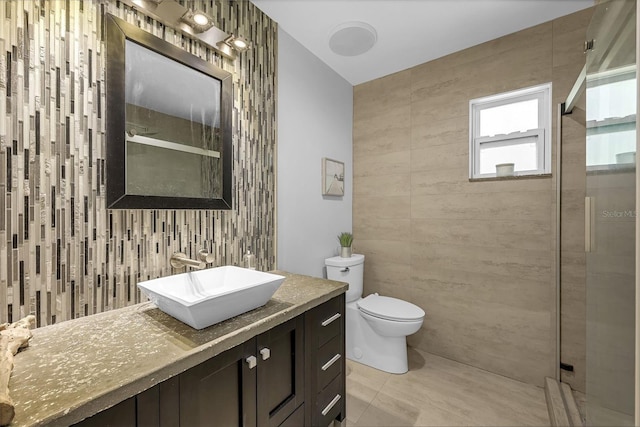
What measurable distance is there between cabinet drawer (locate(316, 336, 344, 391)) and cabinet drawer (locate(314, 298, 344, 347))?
37 millimetres

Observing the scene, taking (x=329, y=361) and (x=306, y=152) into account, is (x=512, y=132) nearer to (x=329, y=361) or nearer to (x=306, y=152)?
(x=306, y=152)

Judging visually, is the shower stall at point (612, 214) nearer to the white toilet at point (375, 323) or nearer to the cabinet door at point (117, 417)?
the white toilet at point (375, 323)

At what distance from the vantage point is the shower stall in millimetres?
819

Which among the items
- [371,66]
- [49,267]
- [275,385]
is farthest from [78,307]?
[371,66]

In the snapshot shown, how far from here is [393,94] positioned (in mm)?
2545

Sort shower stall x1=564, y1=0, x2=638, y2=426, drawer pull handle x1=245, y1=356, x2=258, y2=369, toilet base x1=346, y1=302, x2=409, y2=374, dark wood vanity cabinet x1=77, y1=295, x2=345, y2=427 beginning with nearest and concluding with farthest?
1. dark wood vanity cabinet x1=77, y1=295, x2=345, y2=427
2. shower stall x1=564, y1=0, x2=638, y2=426
3. drawer pull handle x1=245, y1=356, x2=258, y2=369
4. toilet base x1=346, y1=302, x2=409, y2=374

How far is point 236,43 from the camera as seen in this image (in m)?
1.53

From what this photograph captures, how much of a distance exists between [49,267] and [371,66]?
254cm

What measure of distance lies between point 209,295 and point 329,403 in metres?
0.82

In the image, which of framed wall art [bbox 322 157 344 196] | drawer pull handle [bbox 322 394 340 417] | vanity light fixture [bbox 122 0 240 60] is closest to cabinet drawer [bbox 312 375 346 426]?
drawer pull handle [bbox 322 394 340 417]

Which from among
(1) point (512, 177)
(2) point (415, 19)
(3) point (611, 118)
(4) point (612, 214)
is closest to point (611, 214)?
(4) point (612, 214)

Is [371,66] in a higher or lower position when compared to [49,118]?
higher

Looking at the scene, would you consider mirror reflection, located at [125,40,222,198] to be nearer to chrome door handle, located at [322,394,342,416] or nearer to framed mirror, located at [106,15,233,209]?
framed mirror, located at [106,15,233,209]

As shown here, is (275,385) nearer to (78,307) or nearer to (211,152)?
(78,307)
